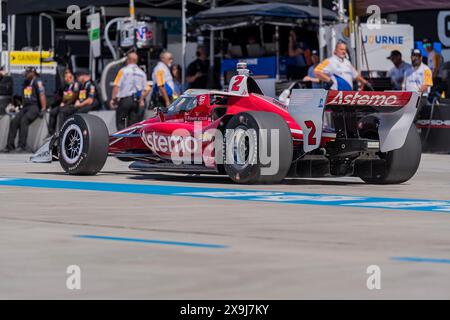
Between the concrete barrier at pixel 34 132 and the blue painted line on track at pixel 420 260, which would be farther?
the concrete barrier at pixel 34 132

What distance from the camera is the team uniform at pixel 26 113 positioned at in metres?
24.7

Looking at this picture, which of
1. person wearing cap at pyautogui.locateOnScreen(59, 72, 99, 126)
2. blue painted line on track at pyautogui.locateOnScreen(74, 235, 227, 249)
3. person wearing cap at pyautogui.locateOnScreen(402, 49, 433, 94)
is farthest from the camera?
person wearing cap at pyautogui.locateOnScreen(59, 72, 99, 126)

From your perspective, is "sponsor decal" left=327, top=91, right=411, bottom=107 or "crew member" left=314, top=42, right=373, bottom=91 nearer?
"sponsor decal" left=327, top=91, right=411, bottom=107

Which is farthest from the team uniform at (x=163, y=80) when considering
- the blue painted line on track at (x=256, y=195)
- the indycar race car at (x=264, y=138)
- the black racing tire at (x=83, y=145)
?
the blue painted line on track at (x=256, y=195)

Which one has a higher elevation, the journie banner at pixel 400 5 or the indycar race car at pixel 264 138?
the journie banner at pixel 400 5

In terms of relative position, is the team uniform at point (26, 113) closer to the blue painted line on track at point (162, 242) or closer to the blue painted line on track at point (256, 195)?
the blue painted line on track at point (256, 195)

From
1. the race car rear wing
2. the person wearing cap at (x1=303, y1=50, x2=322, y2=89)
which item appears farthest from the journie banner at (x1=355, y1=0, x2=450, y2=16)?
the race car rear wing

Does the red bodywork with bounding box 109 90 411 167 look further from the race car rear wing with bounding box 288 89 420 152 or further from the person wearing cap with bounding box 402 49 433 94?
the person wearing cap with bounding box 402 49 433 94

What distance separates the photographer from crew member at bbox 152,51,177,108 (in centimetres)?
2341

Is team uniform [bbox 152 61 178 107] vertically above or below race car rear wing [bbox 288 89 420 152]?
above

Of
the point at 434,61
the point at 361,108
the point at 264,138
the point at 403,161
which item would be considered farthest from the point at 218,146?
the point at 434,61

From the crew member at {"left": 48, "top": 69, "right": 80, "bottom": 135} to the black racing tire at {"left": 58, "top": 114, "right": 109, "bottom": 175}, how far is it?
366 inches

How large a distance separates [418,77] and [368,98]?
9.69 m

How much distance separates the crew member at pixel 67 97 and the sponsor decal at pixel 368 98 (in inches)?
466
